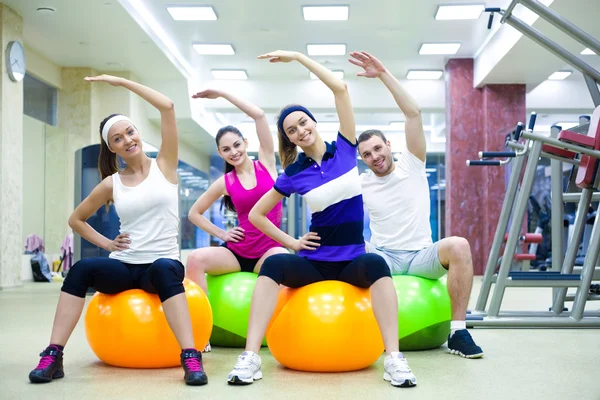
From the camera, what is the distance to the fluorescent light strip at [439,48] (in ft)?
32.2

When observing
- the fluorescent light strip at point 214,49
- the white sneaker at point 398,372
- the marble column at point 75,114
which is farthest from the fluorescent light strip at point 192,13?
the white sneaker at point 398,372

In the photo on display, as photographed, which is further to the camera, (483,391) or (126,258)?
(126,258)

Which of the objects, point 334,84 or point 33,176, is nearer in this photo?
point 334,84

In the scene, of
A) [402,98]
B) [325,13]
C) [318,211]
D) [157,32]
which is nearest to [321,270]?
[318,211]

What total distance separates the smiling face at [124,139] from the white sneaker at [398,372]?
1.30m

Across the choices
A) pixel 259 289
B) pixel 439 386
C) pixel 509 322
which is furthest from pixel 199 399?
pixel 509 322

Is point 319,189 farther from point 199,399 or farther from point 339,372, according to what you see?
point 199,399

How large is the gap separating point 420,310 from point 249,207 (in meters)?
0.99

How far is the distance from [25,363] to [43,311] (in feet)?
7.70

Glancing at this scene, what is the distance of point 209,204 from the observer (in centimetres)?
357

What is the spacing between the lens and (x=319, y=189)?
8.70 ft

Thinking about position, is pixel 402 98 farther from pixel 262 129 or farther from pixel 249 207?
pixel 249 207

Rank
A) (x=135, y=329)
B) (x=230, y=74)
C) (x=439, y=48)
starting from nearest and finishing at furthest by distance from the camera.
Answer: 1. (x=135, y=329)
2. (x=439, y=48)
3. (x=230, y=74)

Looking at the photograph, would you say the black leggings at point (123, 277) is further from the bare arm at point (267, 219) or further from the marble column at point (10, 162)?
the marble column at point (10, 162)
